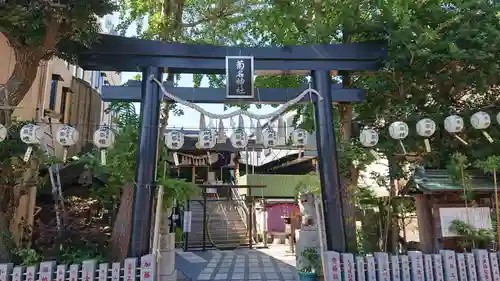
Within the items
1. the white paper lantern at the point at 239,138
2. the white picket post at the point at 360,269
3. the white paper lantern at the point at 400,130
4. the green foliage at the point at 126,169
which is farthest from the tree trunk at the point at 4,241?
the white paper lantern at the point at 400,130

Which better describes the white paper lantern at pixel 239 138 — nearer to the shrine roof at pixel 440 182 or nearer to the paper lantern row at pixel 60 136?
the paper lantern row at pixel 60 136

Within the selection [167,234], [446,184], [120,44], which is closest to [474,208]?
[446,184]

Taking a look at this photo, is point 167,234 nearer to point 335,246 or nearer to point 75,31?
point 335,246

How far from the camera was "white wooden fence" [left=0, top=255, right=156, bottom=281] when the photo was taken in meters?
7.70

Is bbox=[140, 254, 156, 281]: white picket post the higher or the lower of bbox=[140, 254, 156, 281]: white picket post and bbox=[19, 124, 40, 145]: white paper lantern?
the lower

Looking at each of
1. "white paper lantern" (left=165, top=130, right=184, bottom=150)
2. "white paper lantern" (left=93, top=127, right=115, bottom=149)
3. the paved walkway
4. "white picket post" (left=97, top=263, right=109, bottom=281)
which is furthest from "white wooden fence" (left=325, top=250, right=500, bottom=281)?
"white paper lantern" (left=93, top=127, right=115, bottom=149)

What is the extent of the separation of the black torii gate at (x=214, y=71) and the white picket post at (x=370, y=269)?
67cm

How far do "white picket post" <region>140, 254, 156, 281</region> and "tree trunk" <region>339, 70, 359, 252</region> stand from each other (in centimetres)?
482

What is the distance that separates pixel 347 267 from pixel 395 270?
3.80ft

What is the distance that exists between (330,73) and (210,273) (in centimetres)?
771

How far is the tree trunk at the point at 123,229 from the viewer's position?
29.6 ft

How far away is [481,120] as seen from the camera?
9.78 meters

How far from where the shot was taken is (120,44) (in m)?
9.71

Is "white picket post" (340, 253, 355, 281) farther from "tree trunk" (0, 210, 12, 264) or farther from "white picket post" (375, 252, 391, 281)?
"tree trunk" (0, 210, 12, 264)
